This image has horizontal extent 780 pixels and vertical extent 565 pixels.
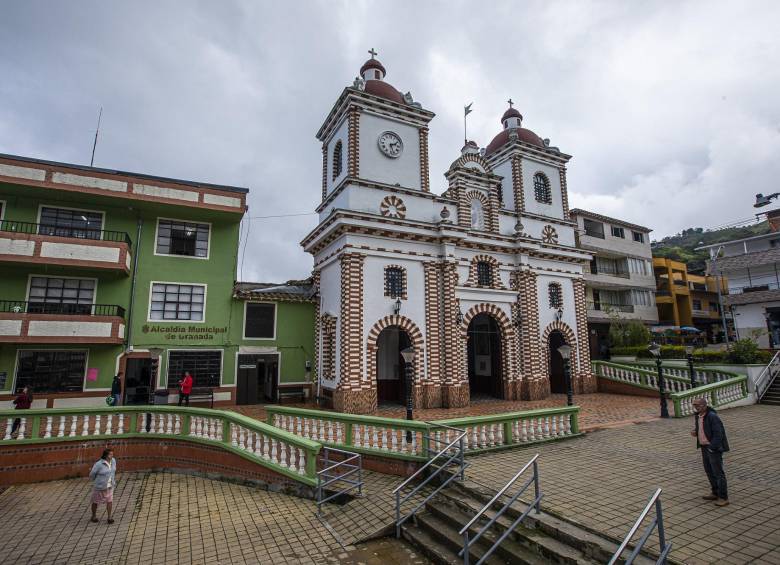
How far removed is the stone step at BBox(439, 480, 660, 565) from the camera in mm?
5520

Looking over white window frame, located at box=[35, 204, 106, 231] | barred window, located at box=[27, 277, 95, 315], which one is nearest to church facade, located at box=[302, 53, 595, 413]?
white window frame, located at box=[35, 204, 106, 231]

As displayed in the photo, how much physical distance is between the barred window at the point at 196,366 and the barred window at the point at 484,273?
13.5 m

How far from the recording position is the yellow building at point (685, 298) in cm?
3950

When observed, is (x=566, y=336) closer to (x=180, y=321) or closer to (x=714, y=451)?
(x=714, y=451)

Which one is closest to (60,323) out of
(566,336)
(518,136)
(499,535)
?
(499,535)

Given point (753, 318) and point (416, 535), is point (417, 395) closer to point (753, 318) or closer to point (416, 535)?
point (416, 535)

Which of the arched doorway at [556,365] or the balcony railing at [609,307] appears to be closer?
the arched doorway at [556,365]

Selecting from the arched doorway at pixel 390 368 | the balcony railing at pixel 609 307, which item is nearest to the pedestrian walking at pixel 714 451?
the arched doorway at pixel 390 368

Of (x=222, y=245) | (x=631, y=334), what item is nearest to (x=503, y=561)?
(x=222, y=245)

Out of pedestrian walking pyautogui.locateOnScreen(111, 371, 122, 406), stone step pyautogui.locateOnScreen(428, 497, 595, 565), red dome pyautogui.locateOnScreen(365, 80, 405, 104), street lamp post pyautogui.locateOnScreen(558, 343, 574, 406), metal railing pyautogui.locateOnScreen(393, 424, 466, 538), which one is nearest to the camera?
stone step pyautogui.locateOnScreen(428, 497, 595, 565)

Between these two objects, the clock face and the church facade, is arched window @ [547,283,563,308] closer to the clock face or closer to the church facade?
the church facade

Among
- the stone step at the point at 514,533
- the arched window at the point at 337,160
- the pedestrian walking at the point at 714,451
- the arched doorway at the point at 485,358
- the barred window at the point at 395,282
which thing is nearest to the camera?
the stone step at the point at 514,533

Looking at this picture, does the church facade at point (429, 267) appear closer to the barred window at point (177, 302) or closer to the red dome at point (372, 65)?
the red dome at point (372, 65)

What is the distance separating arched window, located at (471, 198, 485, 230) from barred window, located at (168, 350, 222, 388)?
14.5 metres
